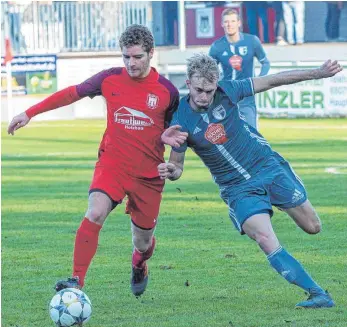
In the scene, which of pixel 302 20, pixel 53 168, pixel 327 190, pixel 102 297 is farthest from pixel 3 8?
pixel 102 297

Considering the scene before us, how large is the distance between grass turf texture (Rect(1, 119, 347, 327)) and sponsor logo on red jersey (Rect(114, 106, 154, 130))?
1.25 m

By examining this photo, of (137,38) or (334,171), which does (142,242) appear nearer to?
(137,38)

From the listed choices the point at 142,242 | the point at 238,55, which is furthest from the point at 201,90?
the point at 238,55

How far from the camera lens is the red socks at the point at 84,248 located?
8.34 meters

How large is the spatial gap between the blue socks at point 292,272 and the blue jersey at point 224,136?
647mm

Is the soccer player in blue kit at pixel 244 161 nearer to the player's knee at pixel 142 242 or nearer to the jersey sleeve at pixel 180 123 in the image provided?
the jersey sleeve at pixel 180 123

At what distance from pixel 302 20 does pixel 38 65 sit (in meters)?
7.73

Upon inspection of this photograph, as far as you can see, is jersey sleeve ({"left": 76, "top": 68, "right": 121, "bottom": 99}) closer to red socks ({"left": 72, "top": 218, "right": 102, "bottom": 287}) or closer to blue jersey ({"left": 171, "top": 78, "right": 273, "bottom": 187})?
blue jersey ({"left": 171, "top": 78, "right": 273, "bottom": 187})

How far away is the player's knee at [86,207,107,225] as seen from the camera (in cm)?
845

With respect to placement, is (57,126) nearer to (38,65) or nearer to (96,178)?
(38,65)

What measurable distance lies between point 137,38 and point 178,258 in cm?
293

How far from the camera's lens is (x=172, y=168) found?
8242mm

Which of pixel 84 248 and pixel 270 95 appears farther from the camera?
pixel 270 95

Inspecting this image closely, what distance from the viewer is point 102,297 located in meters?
8.95
